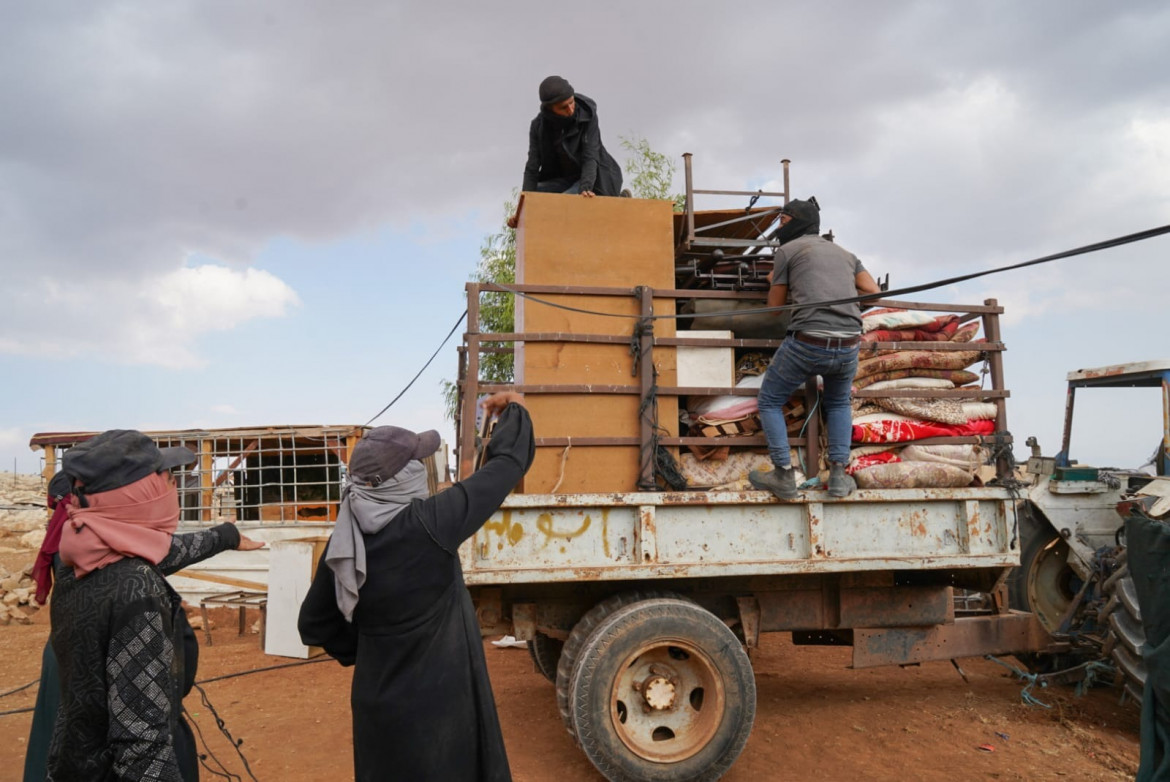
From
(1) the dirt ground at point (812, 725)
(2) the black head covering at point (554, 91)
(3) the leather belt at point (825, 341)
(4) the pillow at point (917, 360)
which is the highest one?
(2) the black head covering at point (554, 91)

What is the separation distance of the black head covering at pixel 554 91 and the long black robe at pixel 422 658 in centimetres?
340

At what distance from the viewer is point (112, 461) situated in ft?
7.30

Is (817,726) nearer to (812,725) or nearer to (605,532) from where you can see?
(812,725)

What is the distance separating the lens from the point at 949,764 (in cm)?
438

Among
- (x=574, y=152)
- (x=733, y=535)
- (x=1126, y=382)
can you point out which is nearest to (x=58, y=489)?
(x=733, y=535)

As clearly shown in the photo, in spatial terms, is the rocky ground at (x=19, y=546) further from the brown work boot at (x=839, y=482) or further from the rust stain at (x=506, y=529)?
the brown work boot at (x=839, y=482)

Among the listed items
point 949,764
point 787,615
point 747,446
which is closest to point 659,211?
point 747,446

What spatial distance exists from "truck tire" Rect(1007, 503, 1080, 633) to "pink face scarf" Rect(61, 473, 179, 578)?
6.21m

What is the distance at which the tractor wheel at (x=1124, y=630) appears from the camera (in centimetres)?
463

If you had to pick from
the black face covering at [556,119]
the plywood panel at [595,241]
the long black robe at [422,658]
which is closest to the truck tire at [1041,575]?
the plywood panel at [595,241]

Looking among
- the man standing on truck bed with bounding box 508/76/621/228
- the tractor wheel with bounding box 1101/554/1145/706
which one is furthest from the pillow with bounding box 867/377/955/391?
the man standing on truck bed with bounding box 508/76/621/228

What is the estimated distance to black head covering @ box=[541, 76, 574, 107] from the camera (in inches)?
201

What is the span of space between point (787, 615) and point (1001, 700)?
7.99ft

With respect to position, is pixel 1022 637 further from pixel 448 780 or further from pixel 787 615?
pixel 448 780
